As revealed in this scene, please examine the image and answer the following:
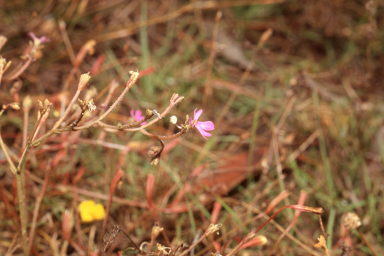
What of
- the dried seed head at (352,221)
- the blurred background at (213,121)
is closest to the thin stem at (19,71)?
the blurred background at (213,121)

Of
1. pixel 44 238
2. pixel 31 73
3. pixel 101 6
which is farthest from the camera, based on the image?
pixel 101 6

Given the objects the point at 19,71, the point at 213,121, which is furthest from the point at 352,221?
the point at 19,71

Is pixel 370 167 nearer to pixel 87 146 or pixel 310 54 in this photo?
pixel 310 54

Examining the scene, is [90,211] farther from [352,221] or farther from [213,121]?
[352,221]

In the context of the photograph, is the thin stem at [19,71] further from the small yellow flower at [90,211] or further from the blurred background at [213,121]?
the small yellow flower at [90,211]

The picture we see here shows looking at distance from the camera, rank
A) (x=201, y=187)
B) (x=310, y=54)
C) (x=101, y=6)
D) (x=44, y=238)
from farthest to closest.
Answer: (x=310, y=54), (x=101, y=6), (x=201, y=187), (x=44, y=238)

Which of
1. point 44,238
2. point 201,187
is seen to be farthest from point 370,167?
point 44,238

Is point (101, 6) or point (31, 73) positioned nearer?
point (31, 73)

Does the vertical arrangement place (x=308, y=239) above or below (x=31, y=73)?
below
